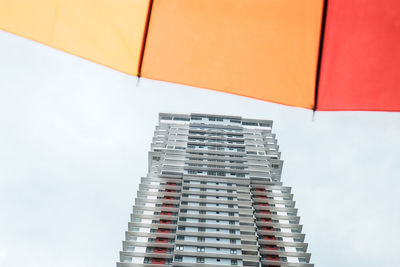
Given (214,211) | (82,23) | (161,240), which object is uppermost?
(214,211)

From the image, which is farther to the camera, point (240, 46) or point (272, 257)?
point (272, 257)

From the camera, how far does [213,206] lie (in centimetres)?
5694

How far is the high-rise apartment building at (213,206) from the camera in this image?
49.8m

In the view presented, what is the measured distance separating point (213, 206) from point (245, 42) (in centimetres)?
5545

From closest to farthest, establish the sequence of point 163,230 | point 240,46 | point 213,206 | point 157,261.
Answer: point 240,46, point 157,261, point 163,230, point 213,206

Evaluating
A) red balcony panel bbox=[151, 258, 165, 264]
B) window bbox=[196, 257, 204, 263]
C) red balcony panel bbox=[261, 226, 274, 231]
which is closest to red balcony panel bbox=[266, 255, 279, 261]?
red balcony panel bbox=[261, 226, 274, 231]

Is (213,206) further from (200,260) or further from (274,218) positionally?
(200,260)

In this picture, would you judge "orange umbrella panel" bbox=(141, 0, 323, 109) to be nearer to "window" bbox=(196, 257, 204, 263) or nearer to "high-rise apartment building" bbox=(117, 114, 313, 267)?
"high-rise apartment building" bbox=(117, 114, 313, 267)

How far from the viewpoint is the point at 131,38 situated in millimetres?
2771

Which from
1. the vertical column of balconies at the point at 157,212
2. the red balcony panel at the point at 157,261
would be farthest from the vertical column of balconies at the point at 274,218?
the red balcony panel at the point at 157,261

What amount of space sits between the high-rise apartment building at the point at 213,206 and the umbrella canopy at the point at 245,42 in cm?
4719

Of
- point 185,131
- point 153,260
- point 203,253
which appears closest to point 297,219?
point 203,253

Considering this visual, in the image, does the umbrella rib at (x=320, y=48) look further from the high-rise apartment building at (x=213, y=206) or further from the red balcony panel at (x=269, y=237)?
the red balcony panel at (x=269, y=237)

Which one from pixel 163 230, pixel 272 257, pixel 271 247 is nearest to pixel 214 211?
pixel 163 230
